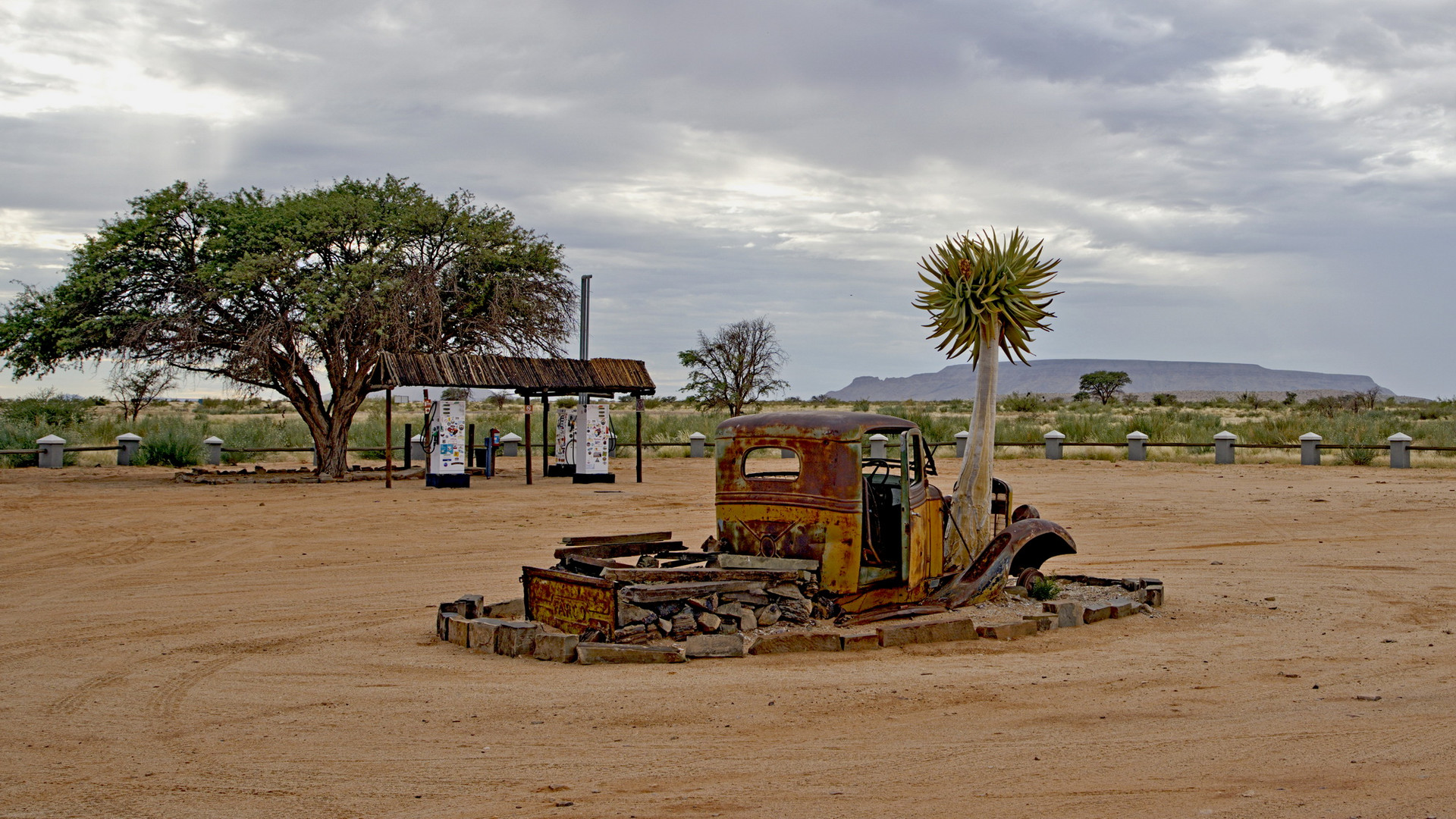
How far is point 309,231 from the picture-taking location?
26.8 metres

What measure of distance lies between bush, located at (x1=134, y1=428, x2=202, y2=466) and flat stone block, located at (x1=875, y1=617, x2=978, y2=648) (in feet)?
97.6

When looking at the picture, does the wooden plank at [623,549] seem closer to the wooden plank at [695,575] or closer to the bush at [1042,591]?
the wooden plank at [695,575]

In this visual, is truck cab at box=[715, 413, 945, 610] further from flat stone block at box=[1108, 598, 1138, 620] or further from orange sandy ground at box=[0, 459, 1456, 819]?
flat stone block at box=[1108, 598, 1138, 620]

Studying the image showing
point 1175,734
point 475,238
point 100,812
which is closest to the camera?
point 100,812

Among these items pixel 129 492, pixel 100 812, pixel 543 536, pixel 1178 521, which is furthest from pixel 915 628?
pixel 129 492

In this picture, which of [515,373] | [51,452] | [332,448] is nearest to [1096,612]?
[515,373]

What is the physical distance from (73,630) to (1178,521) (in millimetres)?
16392

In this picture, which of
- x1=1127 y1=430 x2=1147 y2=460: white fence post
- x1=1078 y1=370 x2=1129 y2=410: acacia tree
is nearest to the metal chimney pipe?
x1=1127 y1=430 x2=1147 y2=460: white fence post

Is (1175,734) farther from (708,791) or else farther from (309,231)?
(309,231)

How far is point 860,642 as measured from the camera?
8.91m

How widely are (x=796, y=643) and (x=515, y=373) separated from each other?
757 inches

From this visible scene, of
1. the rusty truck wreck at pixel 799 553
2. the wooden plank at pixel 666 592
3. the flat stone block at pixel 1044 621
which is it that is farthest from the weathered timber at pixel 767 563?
the flat stone block at pixel 1044 621

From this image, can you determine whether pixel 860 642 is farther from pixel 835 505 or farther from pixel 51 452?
pixel 51 452

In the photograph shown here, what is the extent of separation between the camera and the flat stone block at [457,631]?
362 inches
